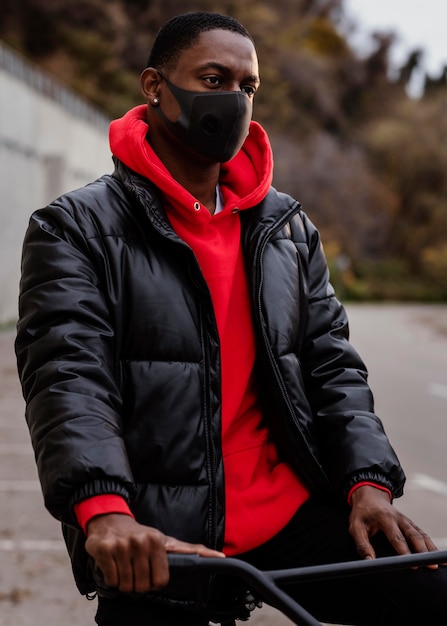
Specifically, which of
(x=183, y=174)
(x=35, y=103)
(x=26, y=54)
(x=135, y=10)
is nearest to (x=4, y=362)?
(x=35, y=103)

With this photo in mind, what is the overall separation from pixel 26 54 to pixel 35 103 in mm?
17358

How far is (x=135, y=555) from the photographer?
174 cm

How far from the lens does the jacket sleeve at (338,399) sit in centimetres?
227

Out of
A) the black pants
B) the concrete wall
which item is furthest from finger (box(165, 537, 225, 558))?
the concrete wall

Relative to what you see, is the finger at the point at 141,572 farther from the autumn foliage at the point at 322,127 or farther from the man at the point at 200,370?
the autumn foliage at the point at 322,127

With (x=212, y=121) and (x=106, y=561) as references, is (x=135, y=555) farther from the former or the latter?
(x=212, y=121)

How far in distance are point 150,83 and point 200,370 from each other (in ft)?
2.38

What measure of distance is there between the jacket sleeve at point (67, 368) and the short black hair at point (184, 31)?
44 centimetres

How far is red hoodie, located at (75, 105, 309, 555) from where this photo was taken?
2230 millimetres

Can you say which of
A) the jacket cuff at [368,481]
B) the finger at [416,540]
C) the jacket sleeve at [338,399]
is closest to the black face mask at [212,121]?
the jacket sleeve at [338,399]

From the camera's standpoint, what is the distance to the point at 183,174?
2.39 metres

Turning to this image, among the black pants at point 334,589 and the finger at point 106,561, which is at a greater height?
the finger at point 106,561

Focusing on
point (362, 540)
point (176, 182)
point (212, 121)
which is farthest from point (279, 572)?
point (212, 121)

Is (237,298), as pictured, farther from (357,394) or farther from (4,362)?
(4,362)
